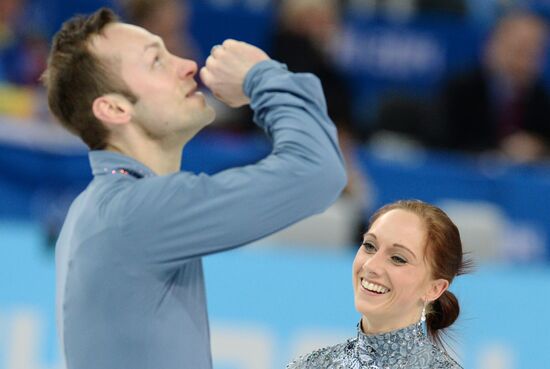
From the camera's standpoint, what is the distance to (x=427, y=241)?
280 centimetres

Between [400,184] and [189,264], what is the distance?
16.5 feet

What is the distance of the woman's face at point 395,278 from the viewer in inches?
110

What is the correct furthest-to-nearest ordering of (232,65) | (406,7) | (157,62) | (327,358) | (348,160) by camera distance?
(406,7) → (348,160) → (157,62) → (232,65) → (327,358)

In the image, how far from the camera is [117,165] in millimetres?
3180

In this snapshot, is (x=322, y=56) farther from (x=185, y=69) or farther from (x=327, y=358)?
(x=327, y=358)

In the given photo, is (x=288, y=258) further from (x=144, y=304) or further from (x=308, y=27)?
(x=308, y=27)

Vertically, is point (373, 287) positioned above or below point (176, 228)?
below

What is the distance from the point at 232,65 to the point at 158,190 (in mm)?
362

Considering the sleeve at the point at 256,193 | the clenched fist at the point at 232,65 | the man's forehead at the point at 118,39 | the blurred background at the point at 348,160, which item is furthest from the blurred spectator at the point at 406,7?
the sleeve at the point at 256,193

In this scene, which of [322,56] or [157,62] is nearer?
[157,62]

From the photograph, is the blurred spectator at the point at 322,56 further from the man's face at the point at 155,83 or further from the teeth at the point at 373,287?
the teeth at the point at 373,287

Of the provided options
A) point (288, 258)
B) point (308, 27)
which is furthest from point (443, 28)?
point (288, 258)

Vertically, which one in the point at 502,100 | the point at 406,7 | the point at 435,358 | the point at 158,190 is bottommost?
the point at 435,358

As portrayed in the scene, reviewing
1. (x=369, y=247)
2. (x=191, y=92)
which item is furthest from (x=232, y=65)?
(x=369, y=247)
